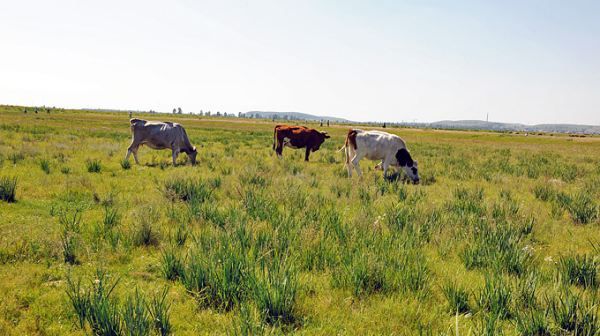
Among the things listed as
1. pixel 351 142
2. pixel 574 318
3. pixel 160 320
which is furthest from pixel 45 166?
pixel 574 318

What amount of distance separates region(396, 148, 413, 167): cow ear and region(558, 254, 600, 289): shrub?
806cm

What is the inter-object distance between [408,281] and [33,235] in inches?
220

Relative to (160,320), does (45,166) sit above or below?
above

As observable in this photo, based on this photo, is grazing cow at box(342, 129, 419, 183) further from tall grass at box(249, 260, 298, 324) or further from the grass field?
tall grass at box(249, 260, 298, 324)

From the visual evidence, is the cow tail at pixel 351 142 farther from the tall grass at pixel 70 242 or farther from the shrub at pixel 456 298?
the tall grass at pixel 70 242

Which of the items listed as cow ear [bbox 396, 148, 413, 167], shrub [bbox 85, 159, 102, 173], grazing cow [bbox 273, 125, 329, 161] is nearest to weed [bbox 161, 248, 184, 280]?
shrub [bbox 85, 159, 102, 173]

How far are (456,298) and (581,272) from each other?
6.18 feet

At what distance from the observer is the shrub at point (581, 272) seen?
4018mm

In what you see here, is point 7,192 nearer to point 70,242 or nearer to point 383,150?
point 70,242

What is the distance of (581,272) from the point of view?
411 centimetres

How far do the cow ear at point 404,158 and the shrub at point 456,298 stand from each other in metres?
8.92

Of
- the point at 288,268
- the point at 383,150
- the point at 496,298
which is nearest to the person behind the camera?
the point at 496,298

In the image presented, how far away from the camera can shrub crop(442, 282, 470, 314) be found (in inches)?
140

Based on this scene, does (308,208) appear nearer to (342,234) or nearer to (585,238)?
(342,234)
